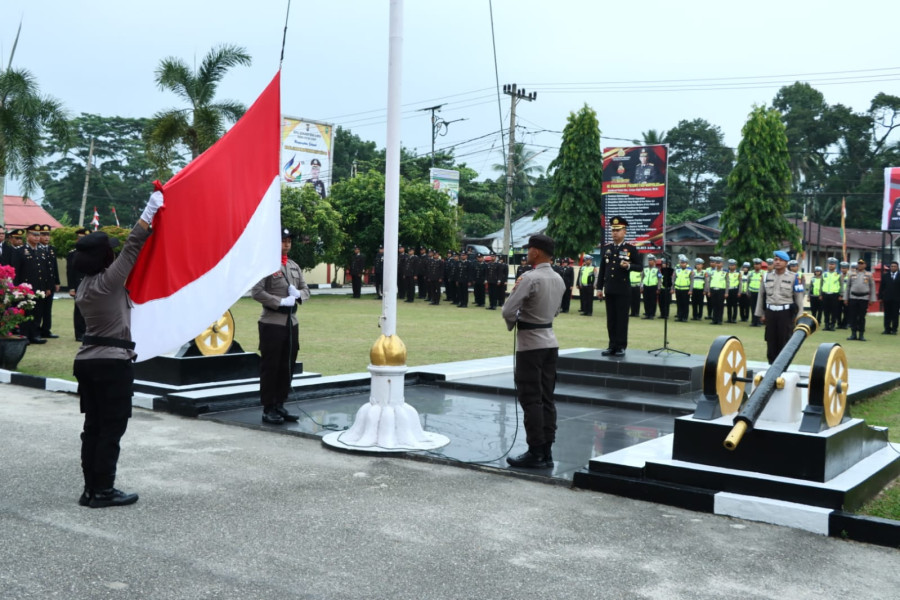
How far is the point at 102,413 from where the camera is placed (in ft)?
17.7

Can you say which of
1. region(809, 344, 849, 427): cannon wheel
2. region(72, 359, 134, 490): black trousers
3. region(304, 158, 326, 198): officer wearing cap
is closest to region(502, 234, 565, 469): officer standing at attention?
region(809, 344, 849, 427): cannon wheel

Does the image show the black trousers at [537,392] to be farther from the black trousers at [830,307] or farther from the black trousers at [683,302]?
the black trousers at [683,302]

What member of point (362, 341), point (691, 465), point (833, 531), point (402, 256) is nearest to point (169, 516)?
point (691, 465)

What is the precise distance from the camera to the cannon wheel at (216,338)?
10156 mm

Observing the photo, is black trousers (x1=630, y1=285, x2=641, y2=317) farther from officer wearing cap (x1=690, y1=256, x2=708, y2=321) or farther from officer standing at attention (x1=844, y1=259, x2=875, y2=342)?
officer standing at attention (x1=844, y1=259, x2=875, y2=342)

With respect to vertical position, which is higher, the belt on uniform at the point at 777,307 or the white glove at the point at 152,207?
the white glove at the point at 152,207

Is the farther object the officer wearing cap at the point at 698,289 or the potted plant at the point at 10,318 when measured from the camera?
the officer wearing cap at the point at 698,289

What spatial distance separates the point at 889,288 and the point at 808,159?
117ft

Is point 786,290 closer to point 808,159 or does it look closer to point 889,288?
point 889,288

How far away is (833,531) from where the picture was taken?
5.08m

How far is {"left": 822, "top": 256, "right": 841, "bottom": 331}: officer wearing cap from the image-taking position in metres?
23.4

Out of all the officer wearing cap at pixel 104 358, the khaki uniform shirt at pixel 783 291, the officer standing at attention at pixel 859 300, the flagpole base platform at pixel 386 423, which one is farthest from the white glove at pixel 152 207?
the officer standing at attention at pixel 859 300

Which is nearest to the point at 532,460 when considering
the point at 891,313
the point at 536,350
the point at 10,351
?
the point at 536,350

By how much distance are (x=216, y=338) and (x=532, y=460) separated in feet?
16.9
